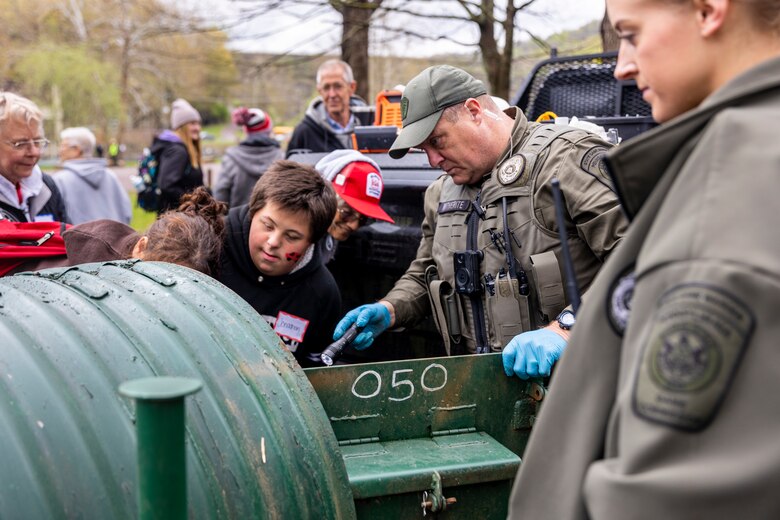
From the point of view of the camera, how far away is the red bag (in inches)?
110

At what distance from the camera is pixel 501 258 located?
3006mm

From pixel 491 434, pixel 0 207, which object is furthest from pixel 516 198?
pixel 0 207

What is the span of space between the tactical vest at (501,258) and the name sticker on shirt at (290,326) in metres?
0.53

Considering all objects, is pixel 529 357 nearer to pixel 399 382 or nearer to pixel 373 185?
pixel 399 382

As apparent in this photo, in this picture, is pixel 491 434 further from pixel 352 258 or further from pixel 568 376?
pixel 352 258

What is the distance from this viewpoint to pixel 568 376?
1143 mm

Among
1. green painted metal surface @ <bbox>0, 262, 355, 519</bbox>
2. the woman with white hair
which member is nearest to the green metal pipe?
green painted metal surface @ <bbox>0, 262, 355, 519</bbox>

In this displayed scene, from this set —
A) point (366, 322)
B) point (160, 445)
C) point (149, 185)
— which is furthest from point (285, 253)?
point (149, 185)

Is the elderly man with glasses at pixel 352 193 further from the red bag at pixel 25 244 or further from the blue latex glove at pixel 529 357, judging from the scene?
the blue latex glove at pixel 529 357

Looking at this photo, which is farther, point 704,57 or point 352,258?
point 352,258

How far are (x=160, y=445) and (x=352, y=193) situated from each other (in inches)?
110

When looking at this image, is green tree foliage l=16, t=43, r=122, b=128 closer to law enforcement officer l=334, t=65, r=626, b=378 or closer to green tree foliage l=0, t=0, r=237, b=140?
green tree foliage l=0, t=0, r=237, b=140

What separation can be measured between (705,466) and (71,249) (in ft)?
7.52

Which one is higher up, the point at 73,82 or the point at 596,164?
the point at 73,82
